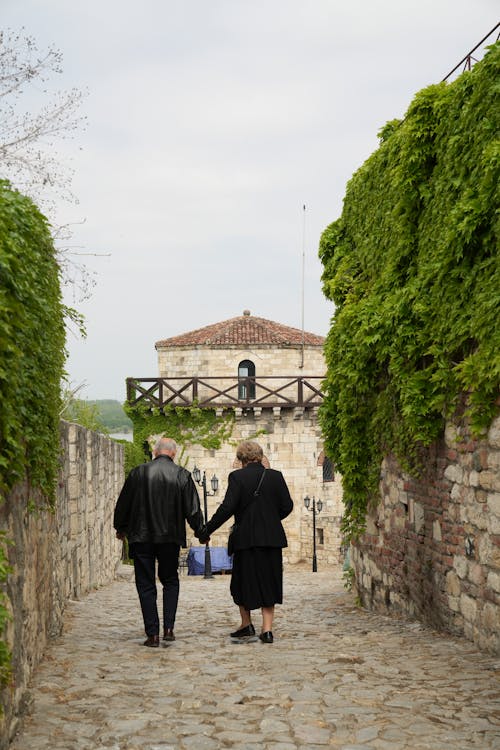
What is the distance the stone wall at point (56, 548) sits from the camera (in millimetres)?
4699

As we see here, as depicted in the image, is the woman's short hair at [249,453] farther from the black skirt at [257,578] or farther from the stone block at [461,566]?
the stone block at [461,566]

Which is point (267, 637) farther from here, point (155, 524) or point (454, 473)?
→ point (454, 473)

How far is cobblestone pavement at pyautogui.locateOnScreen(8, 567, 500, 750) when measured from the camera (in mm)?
4465

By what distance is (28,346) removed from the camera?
5.11 meters

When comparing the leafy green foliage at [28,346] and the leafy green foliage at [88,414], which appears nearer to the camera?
the leafy green foliage at [28,346]

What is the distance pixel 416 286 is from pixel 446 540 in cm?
225

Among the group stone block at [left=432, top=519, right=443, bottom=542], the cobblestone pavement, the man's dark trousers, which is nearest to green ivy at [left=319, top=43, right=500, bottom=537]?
stone block at [left=432, top=519, right=443, bottom=542]

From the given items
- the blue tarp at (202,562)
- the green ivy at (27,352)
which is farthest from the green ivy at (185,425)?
the green ivy at (27,352)

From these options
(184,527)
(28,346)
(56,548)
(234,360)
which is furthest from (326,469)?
(28,346)

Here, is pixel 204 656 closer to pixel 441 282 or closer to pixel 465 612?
pixel 465 612

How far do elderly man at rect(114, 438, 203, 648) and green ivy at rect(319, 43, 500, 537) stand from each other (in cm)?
214

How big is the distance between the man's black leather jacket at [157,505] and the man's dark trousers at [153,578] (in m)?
0.09

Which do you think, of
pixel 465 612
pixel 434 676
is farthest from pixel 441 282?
pixel 434 676

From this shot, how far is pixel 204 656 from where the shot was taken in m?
6.61
